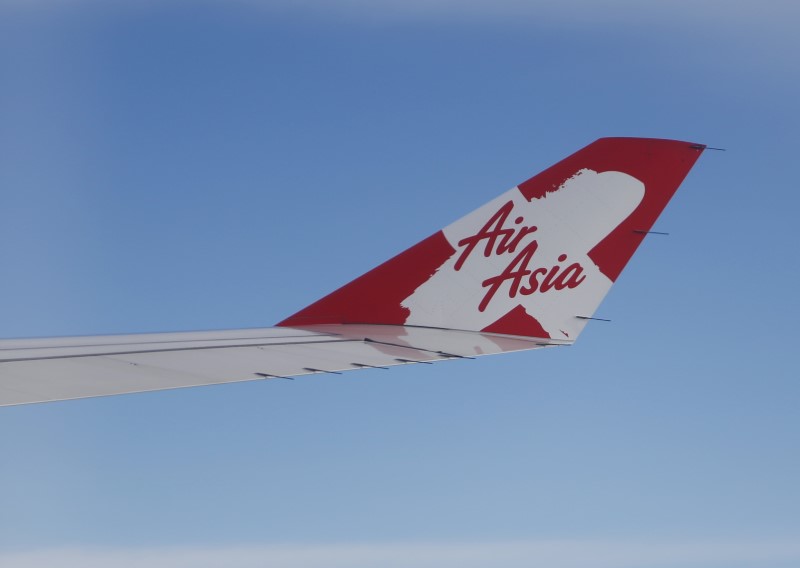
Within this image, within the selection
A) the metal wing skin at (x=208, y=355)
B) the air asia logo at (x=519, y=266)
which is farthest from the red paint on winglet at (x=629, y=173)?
the metal wing skin at (x=208, y=355)

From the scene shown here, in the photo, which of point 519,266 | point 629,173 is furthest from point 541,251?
point 629,173

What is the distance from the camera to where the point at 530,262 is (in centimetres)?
1120

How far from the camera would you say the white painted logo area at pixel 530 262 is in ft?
36.7

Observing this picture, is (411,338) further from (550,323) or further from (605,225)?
(605,225)

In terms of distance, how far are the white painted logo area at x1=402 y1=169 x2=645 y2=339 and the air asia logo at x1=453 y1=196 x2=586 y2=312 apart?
13 mm

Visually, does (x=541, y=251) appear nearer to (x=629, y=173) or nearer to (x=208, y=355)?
(x=629, y=173)

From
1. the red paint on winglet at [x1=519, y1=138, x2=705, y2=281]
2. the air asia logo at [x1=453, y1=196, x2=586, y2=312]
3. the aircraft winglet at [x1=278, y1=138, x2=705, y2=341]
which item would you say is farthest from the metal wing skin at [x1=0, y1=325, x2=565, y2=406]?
the red paint on winglet at [x1=519, y1=138, x2=705, y2=281]

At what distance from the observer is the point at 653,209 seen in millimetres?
11367

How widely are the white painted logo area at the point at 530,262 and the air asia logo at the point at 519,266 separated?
1 centimetres

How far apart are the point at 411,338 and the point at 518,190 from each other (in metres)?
2.43

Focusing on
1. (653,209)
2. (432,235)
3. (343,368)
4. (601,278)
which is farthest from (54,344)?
(653,209)

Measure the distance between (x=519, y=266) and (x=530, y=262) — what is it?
15 centimetres

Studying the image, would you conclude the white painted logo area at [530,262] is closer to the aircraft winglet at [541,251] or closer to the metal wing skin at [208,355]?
the aircraft winglet at [541,251]

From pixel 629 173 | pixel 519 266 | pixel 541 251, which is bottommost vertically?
pixel 519 266
